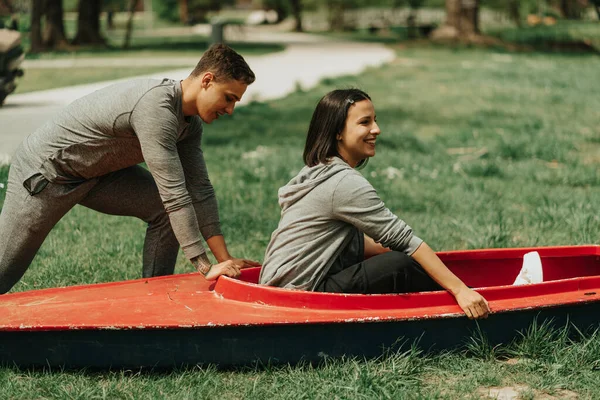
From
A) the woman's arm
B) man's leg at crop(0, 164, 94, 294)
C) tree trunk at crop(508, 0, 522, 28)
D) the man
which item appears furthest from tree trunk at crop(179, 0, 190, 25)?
the woman's arm

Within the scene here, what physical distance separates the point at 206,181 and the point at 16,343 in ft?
4.00

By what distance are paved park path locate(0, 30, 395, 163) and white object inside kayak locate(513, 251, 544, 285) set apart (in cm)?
449

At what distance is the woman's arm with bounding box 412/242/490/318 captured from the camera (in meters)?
3.62

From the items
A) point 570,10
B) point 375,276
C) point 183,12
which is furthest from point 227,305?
point 183,12

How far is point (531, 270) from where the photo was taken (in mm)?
4430

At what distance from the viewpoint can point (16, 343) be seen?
142 inches

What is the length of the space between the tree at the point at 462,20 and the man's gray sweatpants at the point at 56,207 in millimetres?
26537

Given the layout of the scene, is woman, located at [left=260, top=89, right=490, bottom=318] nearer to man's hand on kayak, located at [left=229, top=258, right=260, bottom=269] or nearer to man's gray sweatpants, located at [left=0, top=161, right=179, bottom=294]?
man's hand on kayak, located at [left=229, top=258, right=260, bottom=269]

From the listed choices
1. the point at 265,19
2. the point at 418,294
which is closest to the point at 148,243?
the point at 418,294

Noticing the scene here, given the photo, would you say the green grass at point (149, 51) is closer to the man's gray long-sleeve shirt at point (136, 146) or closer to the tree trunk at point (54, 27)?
the tree trunk at point (54, 27)

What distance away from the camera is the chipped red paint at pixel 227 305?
3.53m

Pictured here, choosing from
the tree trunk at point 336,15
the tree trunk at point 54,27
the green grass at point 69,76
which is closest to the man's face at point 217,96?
the green grass at point 69,76

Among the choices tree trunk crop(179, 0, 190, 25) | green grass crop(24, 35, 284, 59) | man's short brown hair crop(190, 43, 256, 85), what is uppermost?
man's short brown hair crop(190, 43, 256, 85)

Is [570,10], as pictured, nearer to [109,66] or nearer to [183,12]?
[183,12]
